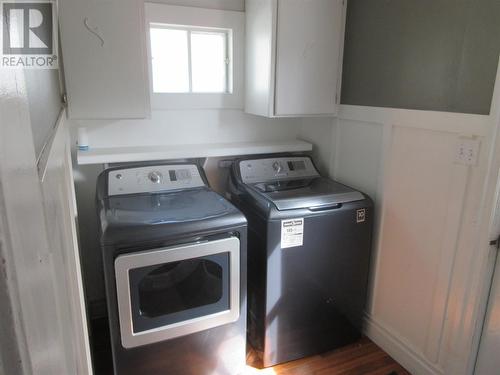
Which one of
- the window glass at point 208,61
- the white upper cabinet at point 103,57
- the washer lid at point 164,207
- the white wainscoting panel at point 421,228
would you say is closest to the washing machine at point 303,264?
the white wainscoting panel at point 421,228

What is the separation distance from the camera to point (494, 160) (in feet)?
4.49

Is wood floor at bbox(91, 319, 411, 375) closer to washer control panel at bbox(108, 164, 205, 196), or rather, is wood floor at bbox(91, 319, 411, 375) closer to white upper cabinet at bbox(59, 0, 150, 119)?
washer control panel at bbox(108, 164, 205, 196)

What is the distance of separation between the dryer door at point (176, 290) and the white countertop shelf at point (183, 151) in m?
0.71

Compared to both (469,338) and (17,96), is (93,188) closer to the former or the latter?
(17,96)

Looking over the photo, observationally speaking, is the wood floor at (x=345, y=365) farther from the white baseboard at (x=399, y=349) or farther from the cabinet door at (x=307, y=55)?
the cabinet door at (x=307, y=55)

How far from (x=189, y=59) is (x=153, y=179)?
32.7 inches

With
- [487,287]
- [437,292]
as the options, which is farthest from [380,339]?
[487,287]

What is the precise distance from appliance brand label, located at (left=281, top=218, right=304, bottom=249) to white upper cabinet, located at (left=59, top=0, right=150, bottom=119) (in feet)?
3.18

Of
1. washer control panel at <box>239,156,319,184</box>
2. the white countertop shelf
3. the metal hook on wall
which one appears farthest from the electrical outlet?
the metal hook on wall

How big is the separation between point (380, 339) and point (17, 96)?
223cm

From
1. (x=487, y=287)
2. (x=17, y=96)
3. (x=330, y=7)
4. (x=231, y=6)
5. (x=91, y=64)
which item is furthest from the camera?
(x=231, y=6)

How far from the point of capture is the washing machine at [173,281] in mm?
1442

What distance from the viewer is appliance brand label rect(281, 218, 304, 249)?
1713mm

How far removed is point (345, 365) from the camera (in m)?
1.93
